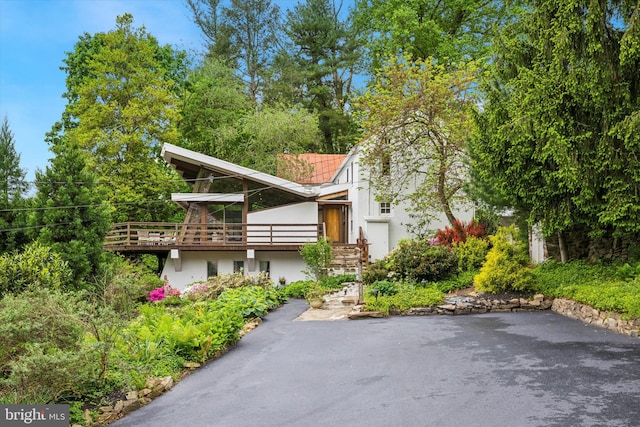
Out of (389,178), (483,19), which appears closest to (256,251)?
(389,178)

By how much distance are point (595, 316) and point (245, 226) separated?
14376mm

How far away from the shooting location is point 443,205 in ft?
61.5

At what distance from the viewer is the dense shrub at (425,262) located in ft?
49.2

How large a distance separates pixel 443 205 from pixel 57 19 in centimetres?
1340

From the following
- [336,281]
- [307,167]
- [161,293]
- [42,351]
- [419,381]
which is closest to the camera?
[42,351]

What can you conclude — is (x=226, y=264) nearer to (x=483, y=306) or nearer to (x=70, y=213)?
(x=70, y=213)

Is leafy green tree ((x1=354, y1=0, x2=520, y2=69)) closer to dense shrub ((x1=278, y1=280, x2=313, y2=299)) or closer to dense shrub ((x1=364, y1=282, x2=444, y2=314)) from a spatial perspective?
dense shrub ((x1=278, y1=280, x2=313, y2=299))

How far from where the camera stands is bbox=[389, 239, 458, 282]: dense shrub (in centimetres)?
1501

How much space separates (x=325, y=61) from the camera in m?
35.4

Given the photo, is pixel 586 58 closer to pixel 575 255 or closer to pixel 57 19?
pixel 575 255

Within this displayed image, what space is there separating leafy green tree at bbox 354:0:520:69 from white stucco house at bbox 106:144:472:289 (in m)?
9.52

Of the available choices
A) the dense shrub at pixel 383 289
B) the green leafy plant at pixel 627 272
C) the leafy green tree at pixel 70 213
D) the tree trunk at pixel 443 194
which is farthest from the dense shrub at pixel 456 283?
the leafy green tree at pixel 70 213

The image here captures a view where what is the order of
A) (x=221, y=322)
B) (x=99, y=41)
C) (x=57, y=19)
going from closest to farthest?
(x=221, y=322) → (x=57, y=19) → (x=99, y=41)

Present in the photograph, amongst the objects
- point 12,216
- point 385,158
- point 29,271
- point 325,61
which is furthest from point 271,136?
point 29,271
